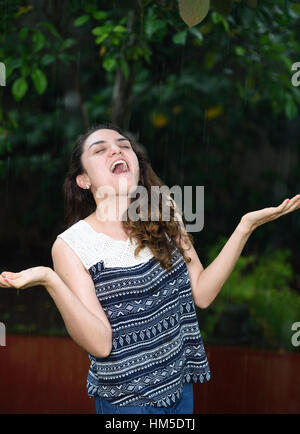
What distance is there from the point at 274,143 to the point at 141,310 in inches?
173

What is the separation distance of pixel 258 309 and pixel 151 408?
9.95ft

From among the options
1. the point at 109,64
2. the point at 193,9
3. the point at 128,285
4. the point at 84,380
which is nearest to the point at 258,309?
the point at 84,380

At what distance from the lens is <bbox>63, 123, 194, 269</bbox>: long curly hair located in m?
1.83

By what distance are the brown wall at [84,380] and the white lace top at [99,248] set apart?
1.57 metres

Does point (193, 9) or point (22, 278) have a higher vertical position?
point (193, 9)

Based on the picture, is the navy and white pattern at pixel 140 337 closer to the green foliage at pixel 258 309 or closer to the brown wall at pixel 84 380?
the brown wall at pixel 84 380

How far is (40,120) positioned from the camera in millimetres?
5348

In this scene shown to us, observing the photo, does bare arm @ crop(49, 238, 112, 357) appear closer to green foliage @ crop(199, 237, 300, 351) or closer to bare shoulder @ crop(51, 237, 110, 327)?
bare shoulder @ crop(51, 237, 110, 327)

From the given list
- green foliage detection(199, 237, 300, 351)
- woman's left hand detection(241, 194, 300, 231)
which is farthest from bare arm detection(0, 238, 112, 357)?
green foliage detection(199, 237, 300, 351)

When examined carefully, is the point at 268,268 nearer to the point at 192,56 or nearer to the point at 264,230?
the point at 264,230

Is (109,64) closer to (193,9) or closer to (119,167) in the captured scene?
(119,167)

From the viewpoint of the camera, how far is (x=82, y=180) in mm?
1938

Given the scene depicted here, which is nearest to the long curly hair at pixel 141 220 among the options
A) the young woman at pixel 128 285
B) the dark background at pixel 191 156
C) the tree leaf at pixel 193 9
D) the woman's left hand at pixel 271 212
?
the young woman at pixel 128 285
